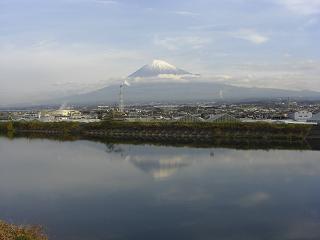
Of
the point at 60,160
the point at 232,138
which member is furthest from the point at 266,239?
the point at 232,138

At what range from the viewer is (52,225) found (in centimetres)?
434

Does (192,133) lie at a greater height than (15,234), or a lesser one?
lesser

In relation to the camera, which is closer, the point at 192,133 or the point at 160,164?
the point at 160,164

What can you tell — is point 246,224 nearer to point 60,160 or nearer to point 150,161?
point 150,161

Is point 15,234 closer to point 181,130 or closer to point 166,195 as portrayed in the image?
point 166,195

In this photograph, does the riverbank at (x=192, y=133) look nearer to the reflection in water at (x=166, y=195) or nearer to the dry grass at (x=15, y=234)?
the reflection in water at (x=166, y=195)

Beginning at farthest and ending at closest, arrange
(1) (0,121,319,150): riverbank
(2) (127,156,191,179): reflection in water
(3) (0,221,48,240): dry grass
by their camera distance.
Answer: (1) (0,121,319,150): riverbank, (2) (127,156,191,179): reflection in water, (3) (0,221,48,240): dry grass

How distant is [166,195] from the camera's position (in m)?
5.72

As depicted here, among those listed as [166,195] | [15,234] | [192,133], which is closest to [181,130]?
[192,133]

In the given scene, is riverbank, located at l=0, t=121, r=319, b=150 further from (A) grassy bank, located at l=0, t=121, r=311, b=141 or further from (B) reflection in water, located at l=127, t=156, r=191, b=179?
(B) reflection in water, located at l=127, t=156, r=191, b=179

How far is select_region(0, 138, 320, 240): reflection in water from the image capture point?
425cm

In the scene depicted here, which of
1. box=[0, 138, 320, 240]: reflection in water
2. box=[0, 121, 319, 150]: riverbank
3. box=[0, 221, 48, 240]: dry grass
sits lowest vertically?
box=[0, 138, 320, 240]: reflection in water

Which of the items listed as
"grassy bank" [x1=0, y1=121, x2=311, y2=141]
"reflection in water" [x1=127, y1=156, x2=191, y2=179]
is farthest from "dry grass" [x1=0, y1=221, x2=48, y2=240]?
"grassy bank" [x1=0, y1=121, x2=311, y2=141]

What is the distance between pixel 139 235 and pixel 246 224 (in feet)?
3.23
